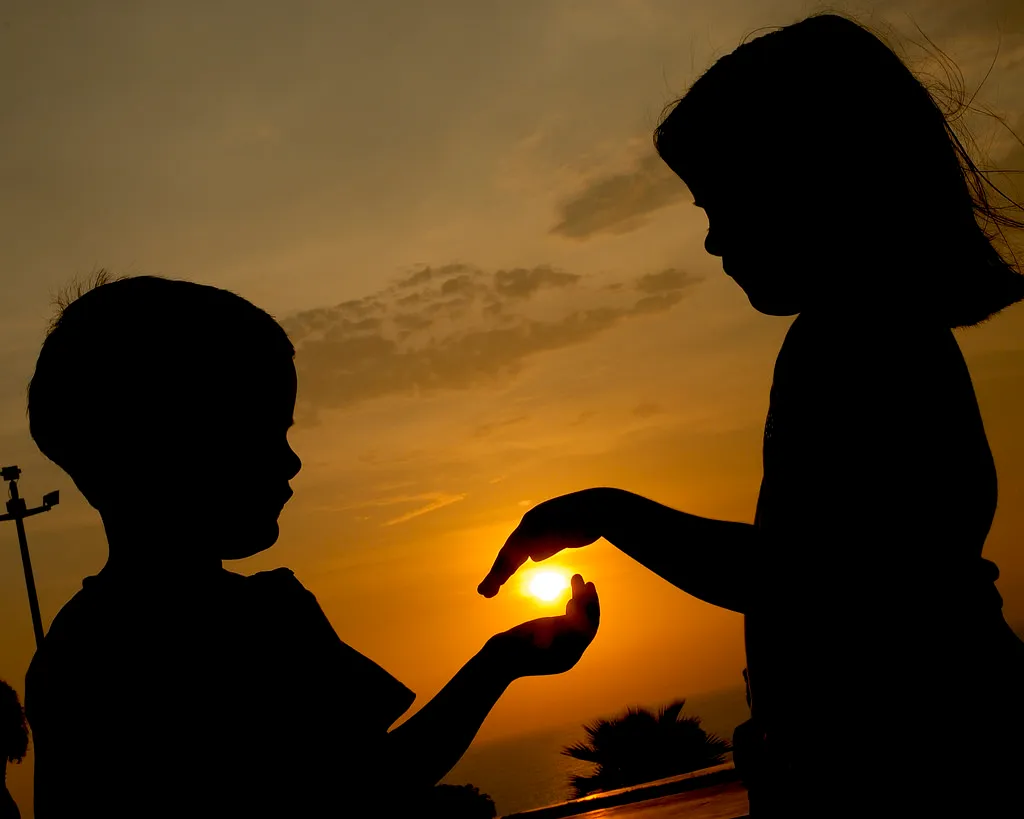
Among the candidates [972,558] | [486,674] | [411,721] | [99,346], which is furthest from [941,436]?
[99,346]

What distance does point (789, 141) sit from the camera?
2150 mm

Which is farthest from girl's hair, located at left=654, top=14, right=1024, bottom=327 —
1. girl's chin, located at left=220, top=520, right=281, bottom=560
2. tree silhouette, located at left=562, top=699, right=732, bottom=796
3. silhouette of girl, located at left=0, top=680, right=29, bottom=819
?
tree silhouette, located at left=562, top=699, right=732, bottom=796

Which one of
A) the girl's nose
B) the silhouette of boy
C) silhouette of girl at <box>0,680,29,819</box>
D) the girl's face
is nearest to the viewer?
the silhouette of boy

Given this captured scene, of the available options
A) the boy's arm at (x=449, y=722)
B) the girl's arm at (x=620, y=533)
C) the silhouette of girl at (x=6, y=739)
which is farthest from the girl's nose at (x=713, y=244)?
the silhouette of girl at (x=6, y=739)

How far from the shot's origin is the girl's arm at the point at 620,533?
1975mm

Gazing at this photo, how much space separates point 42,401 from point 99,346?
167mm

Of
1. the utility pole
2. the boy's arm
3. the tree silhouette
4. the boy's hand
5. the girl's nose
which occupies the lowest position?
the tree silhouette

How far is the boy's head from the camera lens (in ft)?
6.46

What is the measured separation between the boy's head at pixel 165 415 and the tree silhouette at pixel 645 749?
2098 cm

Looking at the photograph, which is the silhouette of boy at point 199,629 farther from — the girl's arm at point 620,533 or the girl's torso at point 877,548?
the girl's torso at point 877,548

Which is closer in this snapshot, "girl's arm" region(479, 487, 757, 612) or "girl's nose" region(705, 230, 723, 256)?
"girl's arm" region(479, 487, 757, 612)

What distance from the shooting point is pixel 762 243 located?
2137 mm

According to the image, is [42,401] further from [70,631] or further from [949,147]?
[949,147]

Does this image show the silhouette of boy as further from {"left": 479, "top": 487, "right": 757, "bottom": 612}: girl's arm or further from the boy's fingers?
Result: {"left": 479, "top": 487, "right": 757, "bottom": 612}: girl's arm
